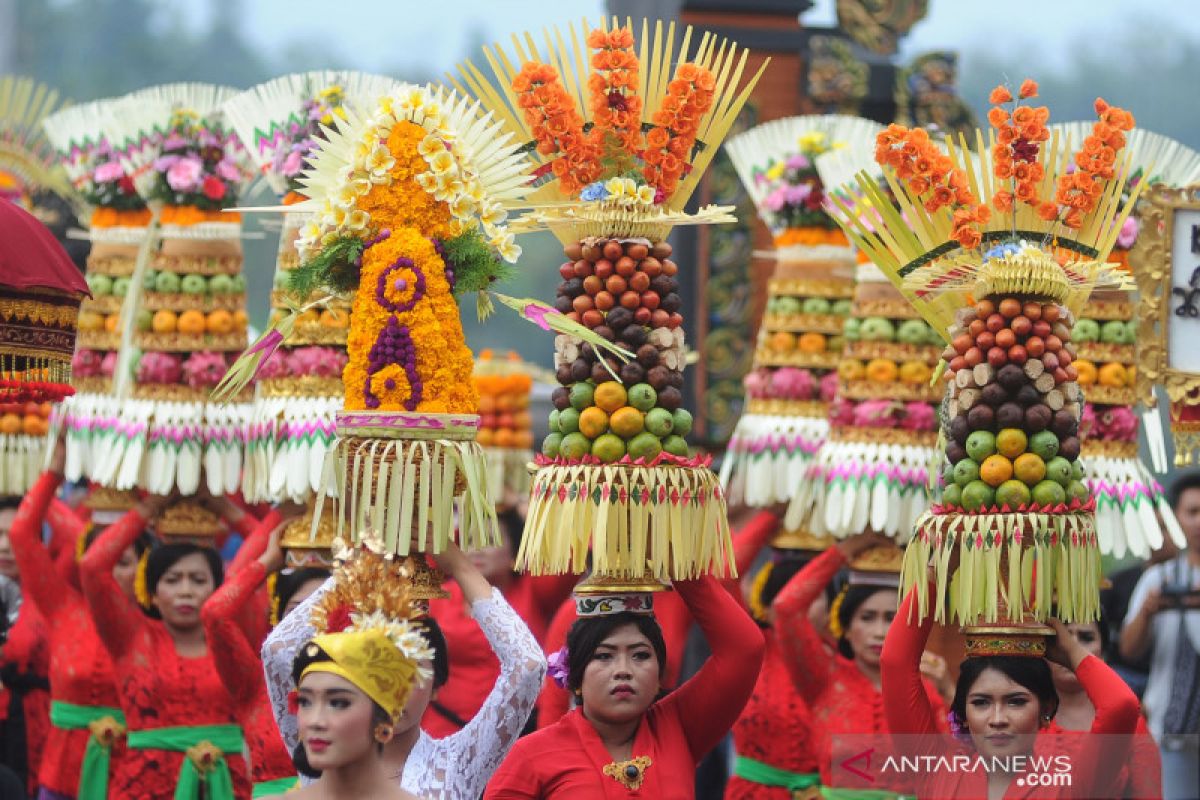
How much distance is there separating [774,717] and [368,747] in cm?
325

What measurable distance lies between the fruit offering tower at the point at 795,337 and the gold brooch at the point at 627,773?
94.3 inches

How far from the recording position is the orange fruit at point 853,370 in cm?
706

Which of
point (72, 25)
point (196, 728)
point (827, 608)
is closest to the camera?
point (196, 728)

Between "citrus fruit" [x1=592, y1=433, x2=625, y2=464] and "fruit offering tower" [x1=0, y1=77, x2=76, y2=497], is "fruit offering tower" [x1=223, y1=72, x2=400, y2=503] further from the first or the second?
"fruit offering tower" [x1=0, y1=77, x2=76, y2=497]

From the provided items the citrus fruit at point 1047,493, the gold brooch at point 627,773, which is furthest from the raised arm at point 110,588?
the citrus fruit at point 1047,493

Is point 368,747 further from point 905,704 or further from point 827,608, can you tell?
point 827,608

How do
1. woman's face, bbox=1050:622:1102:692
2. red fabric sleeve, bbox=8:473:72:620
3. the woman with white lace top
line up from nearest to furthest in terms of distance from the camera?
the woman with white lace top < woman's face, bbox=1050:622:1102:692 < red fabric sleeve, bbox=8:473:72:620

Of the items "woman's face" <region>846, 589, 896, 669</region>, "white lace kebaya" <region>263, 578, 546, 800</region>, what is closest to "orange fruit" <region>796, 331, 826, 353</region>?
"woman's face" <region>846, 589, 896, 669</region>

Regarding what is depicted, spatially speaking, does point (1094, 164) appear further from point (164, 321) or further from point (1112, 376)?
point (164, 321)

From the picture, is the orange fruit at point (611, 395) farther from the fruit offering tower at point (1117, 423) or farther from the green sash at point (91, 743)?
the green sash at point (91, 743)

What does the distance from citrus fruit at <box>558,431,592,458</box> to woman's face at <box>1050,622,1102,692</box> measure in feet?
5.41

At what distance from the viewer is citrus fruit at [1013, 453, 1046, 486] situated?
5176 millimetres

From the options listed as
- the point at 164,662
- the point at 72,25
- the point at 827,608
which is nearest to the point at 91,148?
the point at 164,662

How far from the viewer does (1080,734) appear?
5270 mm
